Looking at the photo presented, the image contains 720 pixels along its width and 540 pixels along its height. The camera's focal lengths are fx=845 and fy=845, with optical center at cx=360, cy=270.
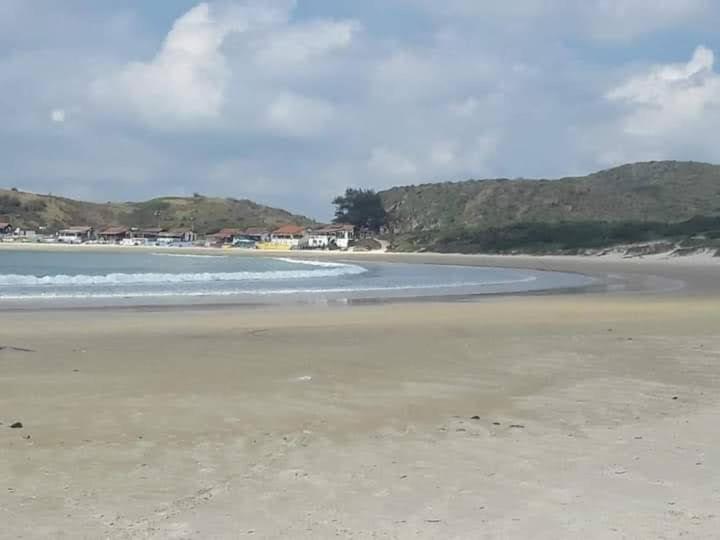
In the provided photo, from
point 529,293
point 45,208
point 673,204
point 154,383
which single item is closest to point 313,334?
point 154,383

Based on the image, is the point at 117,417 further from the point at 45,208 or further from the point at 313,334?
the point at 45,208

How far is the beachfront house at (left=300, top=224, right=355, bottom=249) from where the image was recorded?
12388 centimetres

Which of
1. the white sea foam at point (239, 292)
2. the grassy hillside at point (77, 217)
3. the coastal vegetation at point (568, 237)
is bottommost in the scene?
the white sea foam at point (239, 292)

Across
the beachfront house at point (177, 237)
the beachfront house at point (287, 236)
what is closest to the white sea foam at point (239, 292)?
the beachfront house at point (287, 236)

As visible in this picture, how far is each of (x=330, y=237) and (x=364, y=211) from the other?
9.92 m

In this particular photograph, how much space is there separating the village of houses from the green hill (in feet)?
33.9

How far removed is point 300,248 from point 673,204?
198 ft

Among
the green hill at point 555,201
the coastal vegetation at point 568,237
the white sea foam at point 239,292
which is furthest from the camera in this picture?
the green hill at point 555,201

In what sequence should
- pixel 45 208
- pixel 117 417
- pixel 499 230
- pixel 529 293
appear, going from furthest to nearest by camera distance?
pixel 45 208 < pixel 499 230 < pixel 529 293 < pixel 117 417

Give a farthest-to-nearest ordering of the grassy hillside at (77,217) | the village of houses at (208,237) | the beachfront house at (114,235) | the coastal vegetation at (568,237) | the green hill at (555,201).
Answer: the grassy hillside at (77,217)
the beachfront house at (114,235)
the village of houses at (208,237)
the green hill at (555,201)
the coastal vegetation at (568,237)

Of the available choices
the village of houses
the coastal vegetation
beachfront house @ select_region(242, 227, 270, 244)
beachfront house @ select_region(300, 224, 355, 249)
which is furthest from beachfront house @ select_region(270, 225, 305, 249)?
the coastal vegetation

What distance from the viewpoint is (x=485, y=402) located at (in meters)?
8.62

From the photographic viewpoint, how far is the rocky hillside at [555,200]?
439 feet

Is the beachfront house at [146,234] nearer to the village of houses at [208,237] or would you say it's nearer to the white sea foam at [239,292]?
the village of houses at [208,237]
